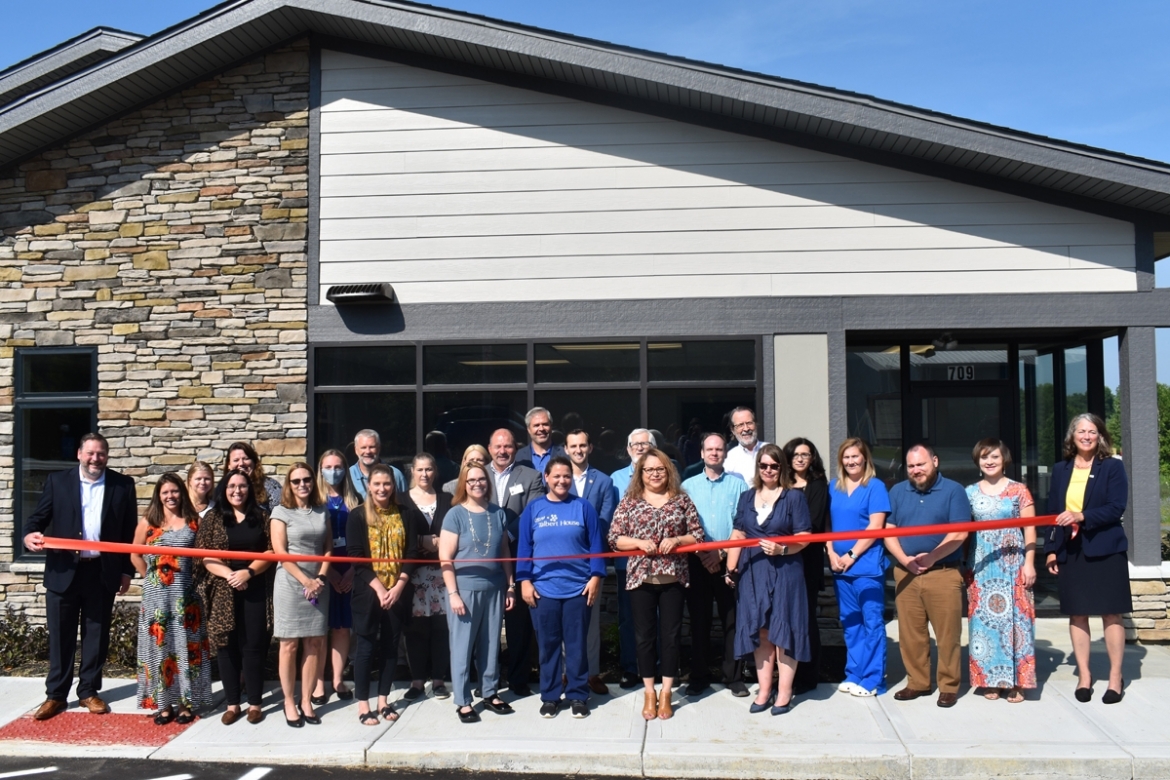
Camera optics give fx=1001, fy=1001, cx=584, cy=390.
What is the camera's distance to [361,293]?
8719 mm

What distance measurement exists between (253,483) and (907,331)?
564cm

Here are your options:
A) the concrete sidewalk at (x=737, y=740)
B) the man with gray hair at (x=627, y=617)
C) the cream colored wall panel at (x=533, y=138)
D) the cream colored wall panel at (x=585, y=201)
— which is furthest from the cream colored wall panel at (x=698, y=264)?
the concrete sidewalk at (x=737, y=740)

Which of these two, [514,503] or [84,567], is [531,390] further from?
[84,567]

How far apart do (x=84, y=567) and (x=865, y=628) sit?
5345mm

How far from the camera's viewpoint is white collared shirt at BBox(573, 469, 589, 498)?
23.4 feet

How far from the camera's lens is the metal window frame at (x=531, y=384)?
8688mm

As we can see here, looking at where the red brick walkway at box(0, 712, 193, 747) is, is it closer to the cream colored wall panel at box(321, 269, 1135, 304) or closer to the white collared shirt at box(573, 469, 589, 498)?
the white collared shirt at box(573, 469, 589, 498)

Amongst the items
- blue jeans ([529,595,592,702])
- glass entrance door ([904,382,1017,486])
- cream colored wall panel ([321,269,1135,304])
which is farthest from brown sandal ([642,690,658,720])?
glass entrance door ([904,382,1017,486])

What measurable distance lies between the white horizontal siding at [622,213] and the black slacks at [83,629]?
333 cm

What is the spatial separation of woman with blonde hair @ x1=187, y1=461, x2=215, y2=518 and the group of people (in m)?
0.02

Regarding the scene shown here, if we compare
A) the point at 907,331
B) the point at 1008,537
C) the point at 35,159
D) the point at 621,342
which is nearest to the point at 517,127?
the point at 621,342

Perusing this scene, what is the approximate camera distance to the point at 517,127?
8.93m

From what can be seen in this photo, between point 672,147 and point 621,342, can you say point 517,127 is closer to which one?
point 672,147

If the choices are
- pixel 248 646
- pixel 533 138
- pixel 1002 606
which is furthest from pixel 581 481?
pixel 533 138
